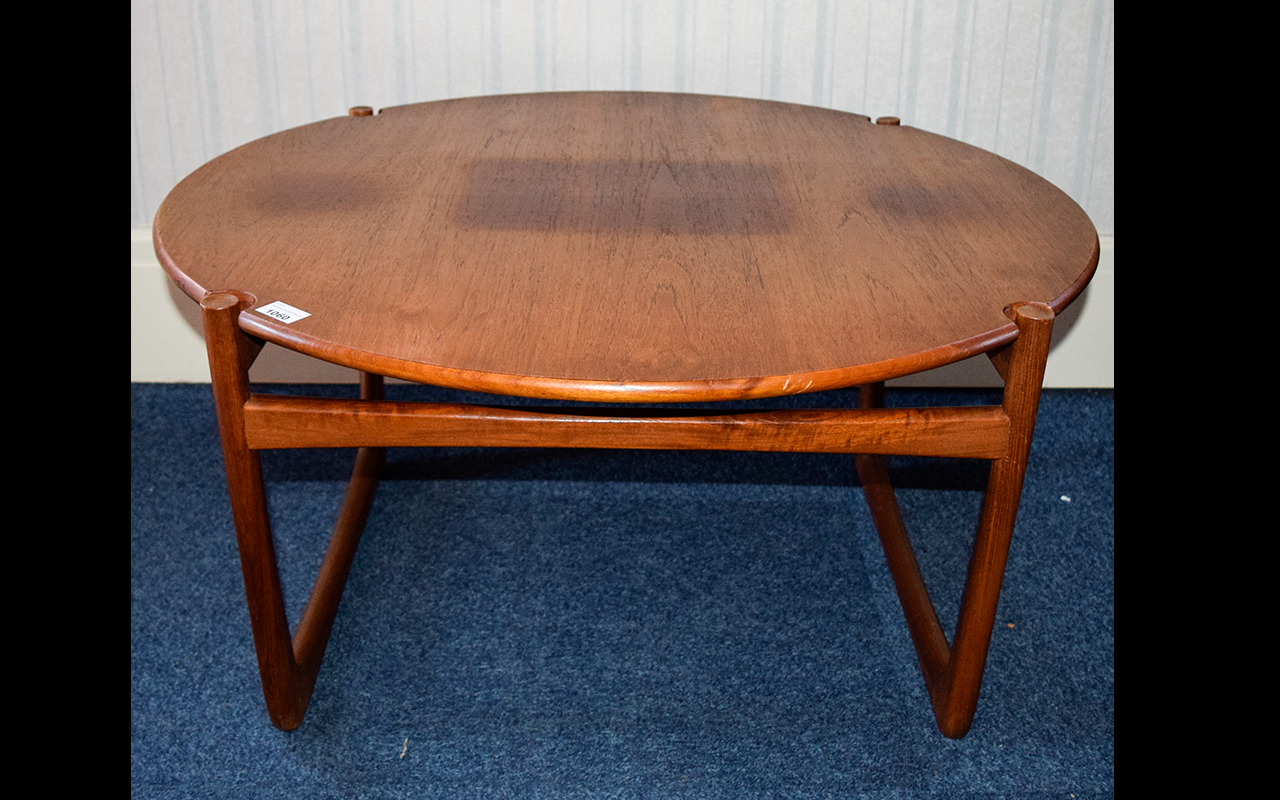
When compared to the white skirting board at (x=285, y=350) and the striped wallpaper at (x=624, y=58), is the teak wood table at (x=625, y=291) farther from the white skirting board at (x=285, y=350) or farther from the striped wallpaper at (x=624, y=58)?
the white skirting board at (x=285, y=350)

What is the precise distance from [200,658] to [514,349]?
0.79 m

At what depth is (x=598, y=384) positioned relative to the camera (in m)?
0.97

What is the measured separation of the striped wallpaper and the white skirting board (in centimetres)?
24

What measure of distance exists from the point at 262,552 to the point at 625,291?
53 cm

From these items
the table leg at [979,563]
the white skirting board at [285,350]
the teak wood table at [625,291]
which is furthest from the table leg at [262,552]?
the table leg at [979,563]

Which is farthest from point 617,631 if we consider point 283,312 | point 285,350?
point 285,350

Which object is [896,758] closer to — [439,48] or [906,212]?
[906,212]

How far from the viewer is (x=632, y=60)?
1989mm

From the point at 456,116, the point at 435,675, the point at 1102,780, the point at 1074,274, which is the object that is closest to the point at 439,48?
the point at 456,116

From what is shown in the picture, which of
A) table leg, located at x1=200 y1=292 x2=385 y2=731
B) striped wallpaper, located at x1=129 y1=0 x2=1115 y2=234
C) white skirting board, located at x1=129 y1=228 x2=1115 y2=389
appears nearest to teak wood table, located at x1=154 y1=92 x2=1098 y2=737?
table leg, located at x1=200 y1=292 x2=385 y2=731

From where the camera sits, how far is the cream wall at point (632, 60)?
6.41 feet

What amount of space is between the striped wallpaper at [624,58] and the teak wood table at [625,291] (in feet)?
1.25

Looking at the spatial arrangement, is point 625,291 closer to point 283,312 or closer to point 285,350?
point 283,312

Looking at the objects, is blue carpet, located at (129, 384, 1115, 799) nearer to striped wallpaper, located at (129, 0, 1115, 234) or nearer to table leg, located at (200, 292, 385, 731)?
table leg, located at (200, 292, 385, 731)
